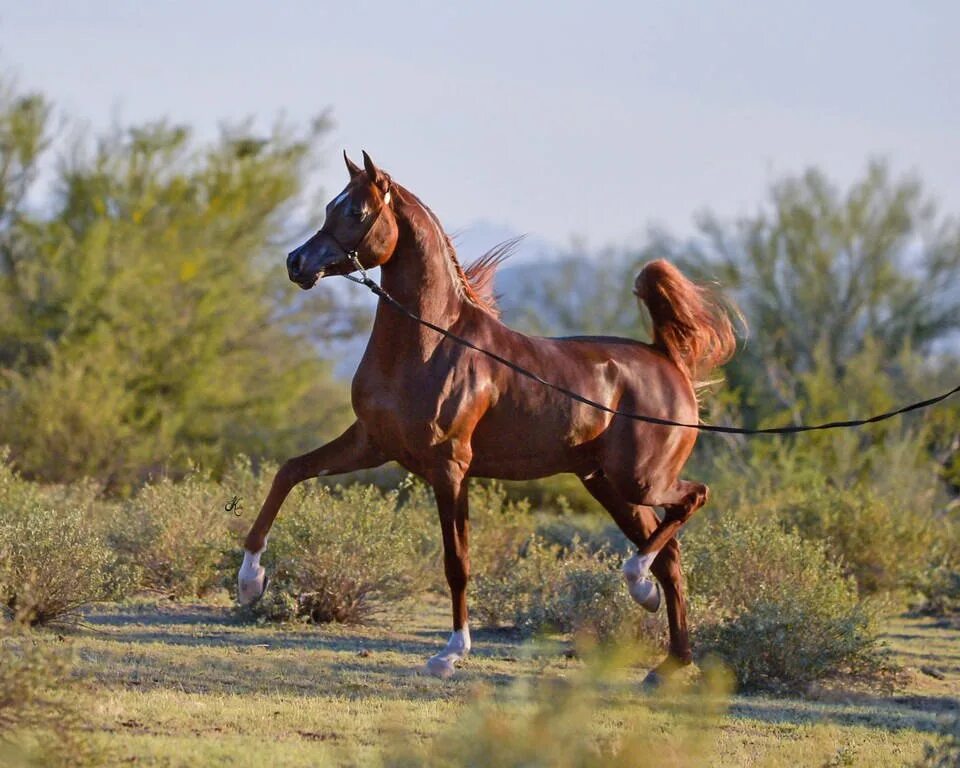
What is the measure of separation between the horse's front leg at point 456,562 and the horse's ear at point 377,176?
1.56m

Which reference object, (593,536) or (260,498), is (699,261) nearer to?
(593,536)

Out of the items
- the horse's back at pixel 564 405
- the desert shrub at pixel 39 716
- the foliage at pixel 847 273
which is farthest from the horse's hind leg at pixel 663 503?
the foliage at pixel 847 273

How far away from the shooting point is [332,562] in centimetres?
1063

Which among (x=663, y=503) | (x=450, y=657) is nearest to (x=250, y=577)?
(x=450, y=657)

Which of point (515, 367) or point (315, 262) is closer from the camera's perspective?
point (315, 262)

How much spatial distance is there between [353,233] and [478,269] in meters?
1.23

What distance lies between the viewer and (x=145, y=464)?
2320 centimetres

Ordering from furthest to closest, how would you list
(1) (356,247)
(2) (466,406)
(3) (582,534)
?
(3) (582,534), (2) (466,406), (1) (356,247)

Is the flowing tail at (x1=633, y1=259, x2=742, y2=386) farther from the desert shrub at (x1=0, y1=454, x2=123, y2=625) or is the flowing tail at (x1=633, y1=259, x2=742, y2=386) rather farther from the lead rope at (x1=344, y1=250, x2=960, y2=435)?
the desert shrub at (x1=0, y1=454, x2=123, y2=625)

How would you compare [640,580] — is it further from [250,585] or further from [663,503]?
[250,585]

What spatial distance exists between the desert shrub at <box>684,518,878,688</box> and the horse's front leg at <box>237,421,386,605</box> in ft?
8.50

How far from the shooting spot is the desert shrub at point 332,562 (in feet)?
34.9

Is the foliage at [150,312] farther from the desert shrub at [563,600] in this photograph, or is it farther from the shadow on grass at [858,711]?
the shadow on grass at [858,711]

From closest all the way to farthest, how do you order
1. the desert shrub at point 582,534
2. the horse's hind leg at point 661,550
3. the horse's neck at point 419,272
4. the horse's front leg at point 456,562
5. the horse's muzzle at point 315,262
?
the horse's muzzle at point 315,262, the horse's front leg at point 456,562, the horse's neck at point 419,272, the horse's hind leg at point 661,550, the desert shrub at point 582,534
